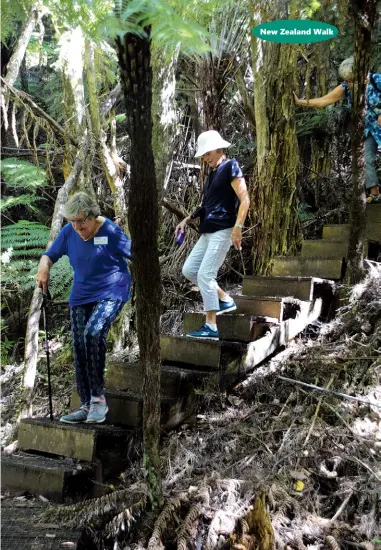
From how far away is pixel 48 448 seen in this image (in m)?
3.76

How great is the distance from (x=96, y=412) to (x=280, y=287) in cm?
240

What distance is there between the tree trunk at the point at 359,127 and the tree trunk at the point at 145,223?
8.72 feet

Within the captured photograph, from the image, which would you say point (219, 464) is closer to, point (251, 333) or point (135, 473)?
point (135, 473)

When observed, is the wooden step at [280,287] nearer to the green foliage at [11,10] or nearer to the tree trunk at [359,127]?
the tree trunk at [359,127]

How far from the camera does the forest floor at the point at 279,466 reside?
8.97 feet

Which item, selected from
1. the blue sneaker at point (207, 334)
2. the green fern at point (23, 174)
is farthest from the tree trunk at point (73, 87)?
the blue sneaker at point (207, 334)

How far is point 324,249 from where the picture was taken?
5578 millimetres

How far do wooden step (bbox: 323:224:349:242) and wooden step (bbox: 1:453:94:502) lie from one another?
371cm

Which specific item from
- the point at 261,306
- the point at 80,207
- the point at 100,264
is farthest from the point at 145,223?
the point at 261,306

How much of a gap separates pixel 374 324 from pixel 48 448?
3092 millimetres

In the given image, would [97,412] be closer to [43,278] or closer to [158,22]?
[43,278]

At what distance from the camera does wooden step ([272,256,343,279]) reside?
528cm

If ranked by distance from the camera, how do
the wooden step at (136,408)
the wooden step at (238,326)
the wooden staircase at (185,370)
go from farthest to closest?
the wooden step at (238,326) < the wooden step at (136,408) < the wooden staircase at (185,370)

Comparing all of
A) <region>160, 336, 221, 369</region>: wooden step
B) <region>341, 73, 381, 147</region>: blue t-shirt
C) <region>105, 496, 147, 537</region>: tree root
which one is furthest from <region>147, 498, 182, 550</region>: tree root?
<region>341, 73, 381, 147</region>: blue t-shirt
